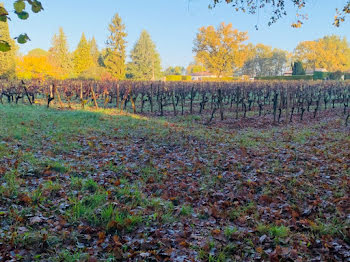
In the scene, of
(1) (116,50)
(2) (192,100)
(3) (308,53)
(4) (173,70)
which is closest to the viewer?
(2) (192,100)

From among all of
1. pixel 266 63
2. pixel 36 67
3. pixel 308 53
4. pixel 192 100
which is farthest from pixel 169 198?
pixel 266 63

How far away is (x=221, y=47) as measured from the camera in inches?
2368

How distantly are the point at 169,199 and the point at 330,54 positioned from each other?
251 feet

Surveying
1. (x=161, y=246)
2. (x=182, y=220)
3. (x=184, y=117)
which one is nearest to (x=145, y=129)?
(x=184, y=117)

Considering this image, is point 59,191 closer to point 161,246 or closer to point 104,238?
point 104,238

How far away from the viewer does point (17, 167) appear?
5.11 m

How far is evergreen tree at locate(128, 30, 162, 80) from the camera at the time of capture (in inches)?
2290

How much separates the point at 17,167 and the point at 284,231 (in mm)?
4636

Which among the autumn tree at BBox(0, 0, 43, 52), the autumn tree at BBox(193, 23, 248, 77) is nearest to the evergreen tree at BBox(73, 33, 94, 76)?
the autumn tree at BBox(193, 23, 248, 77)

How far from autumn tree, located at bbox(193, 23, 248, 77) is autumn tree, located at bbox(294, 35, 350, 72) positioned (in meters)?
23.2

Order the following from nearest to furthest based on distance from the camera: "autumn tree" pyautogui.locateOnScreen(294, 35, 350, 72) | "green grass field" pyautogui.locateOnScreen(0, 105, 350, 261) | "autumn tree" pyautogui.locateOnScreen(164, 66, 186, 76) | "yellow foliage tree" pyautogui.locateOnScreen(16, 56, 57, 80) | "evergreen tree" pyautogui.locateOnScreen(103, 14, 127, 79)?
1. "green grass field" pyautogui.locateOnScreen(0, 105, 350, 261)
2. "yellow foliage tree" pyautogui.locateOnScreen(16, 56, 57, 80)
3. "evergreen tree" pyautogui.locateOnScreen(103, 14, 127, 79)
4. "autumn tree" pyautogui.locateOnScreen(294, 35, 350, 72)
5. "autumn tree" pyautogui.locateOnScreen(164, 66, 186, 76)

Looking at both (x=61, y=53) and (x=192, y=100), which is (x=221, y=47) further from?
(x=192, y=100)

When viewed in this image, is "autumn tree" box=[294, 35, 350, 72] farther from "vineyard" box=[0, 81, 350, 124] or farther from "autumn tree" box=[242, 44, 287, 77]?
"vineyard" box=[0, 81, 350, 124]

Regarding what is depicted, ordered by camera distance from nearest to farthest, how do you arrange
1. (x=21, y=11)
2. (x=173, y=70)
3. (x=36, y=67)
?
(x=21, y=11)
(x=36, y=67)
(x=173, y=70)
